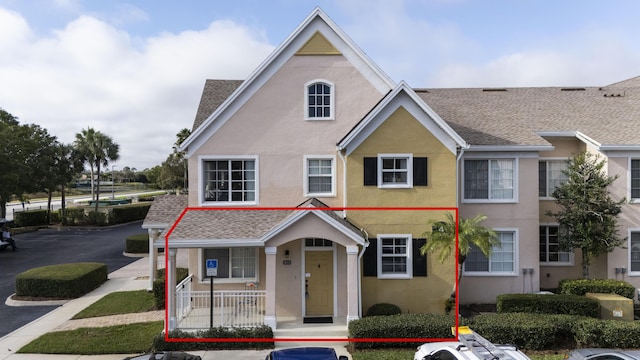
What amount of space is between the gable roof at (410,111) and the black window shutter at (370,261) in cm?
373

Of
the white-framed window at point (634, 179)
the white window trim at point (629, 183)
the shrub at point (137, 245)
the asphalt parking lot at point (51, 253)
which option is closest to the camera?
the asphalt parking lot at point (51, 253)

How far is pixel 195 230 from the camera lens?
14.4 m

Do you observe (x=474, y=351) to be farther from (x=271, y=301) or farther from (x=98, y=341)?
(x=98, y=341)

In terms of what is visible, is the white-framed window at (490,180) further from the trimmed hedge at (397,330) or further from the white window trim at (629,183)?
the trimmed hedge at (397,330)

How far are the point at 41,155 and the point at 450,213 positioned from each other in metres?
44.8

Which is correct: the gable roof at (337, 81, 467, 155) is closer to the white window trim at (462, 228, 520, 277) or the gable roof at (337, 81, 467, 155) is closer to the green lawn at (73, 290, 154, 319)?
the white window trim at (462, 228, 520, 277)

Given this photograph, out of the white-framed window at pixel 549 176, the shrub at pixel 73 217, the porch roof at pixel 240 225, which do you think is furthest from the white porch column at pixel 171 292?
the shrub at pixel 73 217

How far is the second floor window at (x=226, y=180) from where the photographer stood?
1622 centimetres

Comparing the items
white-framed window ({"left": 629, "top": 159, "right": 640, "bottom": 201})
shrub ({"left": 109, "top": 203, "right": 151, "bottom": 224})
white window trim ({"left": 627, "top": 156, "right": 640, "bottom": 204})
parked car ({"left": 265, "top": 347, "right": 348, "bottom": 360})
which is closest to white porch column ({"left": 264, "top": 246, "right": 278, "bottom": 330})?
parked car ({"left": 265, "top": 347, "right": 348, "bottom": 360})

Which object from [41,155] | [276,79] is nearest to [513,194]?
[276,79]

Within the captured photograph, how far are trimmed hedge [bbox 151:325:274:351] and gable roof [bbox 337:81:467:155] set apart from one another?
710cm

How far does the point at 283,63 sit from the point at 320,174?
4.57 metres

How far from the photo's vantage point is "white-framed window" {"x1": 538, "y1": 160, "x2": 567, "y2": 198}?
59.4 ft

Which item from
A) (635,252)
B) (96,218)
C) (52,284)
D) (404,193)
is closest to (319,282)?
(404,193)
